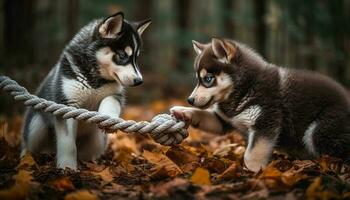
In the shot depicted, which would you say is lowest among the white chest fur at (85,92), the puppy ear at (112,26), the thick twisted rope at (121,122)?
the thick twisted rope at (121,122)

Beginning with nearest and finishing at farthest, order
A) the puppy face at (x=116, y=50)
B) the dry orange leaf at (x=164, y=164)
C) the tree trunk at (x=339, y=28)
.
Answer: the dry orange leaf at (x=164, y=164) < the puppy face at (x=116, y=50) < the tree trunk at (x=339, y=28)

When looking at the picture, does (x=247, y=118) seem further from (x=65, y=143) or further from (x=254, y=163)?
(x=65, y=143)

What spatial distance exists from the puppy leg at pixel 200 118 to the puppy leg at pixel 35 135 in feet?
5.07

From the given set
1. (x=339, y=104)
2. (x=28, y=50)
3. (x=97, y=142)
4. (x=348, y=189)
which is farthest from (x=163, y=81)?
(x=348, y=189)

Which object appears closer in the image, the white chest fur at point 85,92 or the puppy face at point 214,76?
the puppy face at point 214,76

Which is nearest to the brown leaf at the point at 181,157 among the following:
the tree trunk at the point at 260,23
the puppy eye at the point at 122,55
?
the puppy eye at the point at 122,55

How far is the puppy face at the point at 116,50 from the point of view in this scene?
5457mm

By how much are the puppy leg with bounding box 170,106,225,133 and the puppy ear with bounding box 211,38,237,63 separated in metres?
0.57

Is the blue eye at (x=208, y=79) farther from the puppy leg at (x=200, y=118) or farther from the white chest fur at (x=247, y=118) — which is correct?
the white chest fur at (x=247, y=118)

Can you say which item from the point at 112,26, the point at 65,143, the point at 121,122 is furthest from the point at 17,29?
the point at 121,122

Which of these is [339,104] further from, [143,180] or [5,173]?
[5,173]

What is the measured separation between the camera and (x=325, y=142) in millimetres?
4965

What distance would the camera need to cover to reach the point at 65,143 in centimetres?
527

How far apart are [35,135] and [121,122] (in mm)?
1354
